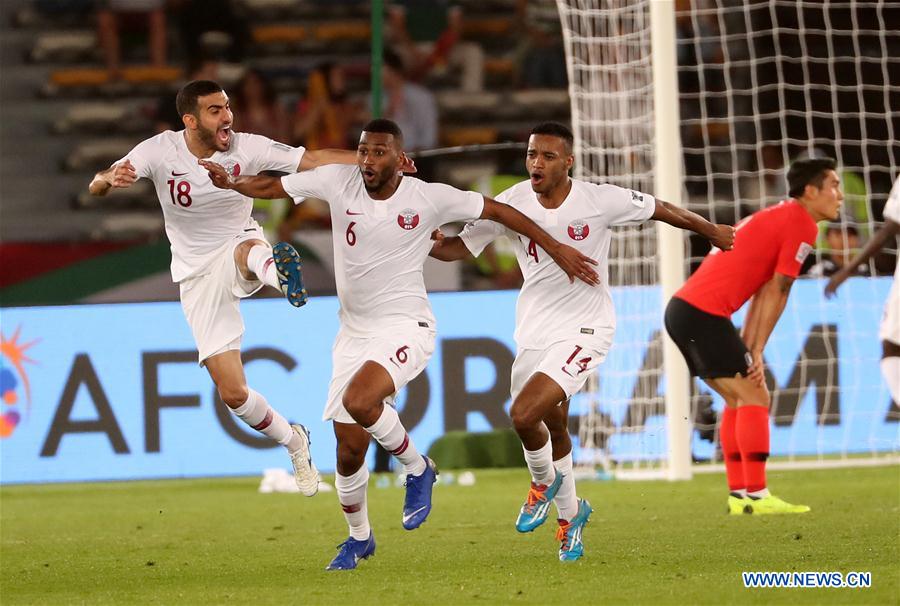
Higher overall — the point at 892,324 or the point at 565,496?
the point at 892,324

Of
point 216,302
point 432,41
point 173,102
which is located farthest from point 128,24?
point 216,302

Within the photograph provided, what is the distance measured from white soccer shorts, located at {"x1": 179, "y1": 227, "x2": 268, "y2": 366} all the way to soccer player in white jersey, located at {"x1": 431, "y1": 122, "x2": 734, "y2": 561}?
1305mm

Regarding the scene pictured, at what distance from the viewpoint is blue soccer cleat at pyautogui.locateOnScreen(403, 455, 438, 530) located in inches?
290

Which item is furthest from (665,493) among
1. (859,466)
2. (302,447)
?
(302,447)

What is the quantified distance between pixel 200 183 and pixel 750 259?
133 inches

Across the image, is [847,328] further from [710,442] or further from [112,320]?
[112,320]

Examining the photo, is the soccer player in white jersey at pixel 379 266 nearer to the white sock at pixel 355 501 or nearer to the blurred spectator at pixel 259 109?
the white sock at pixel 355 501

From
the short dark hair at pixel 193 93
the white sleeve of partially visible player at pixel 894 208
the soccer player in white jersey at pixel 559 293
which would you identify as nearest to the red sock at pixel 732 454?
the white sleeve of partially visible player at pixel 894 208

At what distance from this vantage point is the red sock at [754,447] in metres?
9.47

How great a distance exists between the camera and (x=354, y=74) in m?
18.3

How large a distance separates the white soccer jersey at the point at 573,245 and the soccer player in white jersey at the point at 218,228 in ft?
3.00

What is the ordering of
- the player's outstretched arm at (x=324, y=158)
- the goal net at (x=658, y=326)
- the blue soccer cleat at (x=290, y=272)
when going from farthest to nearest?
the goal net at (x=658, y=326), the player's outstretched arm at (x=324, y=158), the blue soccer cleat at (x=290, y=272)

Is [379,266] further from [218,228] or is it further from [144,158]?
[144,158]

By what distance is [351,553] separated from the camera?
7.45 m
